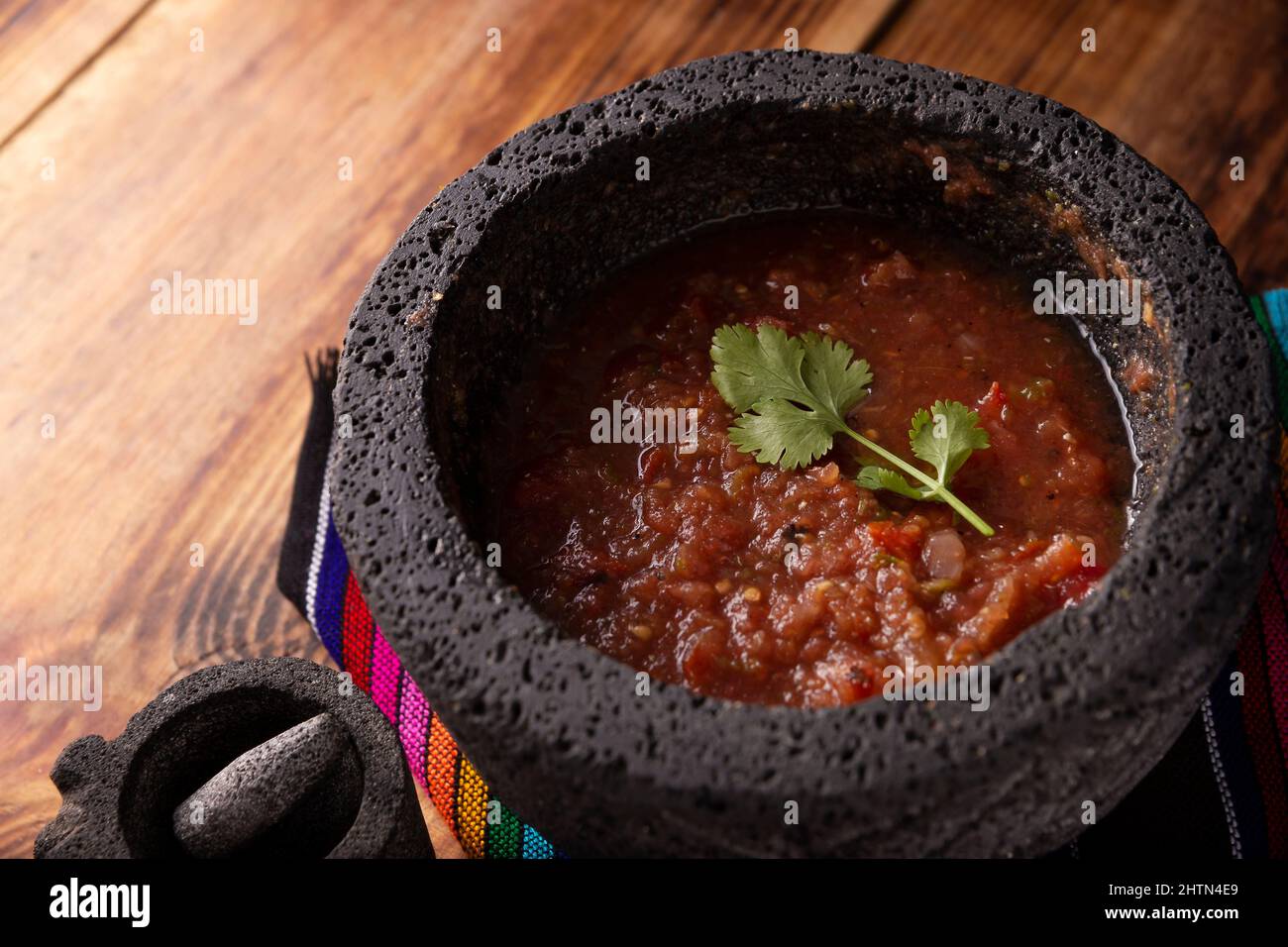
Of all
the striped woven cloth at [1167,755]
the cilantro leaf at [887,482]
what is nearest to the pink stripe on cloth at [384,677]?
the striped woven cloth at [1167,755]

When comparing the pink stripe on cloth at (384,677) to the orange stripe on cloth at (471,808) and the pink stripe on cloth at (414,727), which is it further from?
the orange stripe on cloth at (471,808)

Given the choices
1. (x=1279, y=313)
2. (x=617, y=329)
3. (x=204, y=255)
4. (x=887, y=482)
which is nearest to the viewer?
(x=887, y=482)

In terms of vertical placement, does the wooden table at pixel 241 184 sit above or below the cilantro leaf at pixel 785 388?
above

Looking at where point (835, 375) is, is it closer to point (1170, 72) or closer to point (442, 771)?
point (442, 771)

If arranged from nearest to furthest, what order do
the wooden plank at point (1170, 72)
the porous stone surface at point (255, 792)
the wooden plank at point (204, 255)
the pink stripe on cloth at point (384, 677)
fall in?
the porous stone surface at point (255, 792) → the pink stripe on cloth at point (384, 677) → the wooden plank at point (204, 255) → the wooden plank at point (1170, 72)

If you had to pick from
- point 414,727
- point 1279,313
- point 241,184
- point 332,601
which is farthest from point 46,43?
point 1279,313
